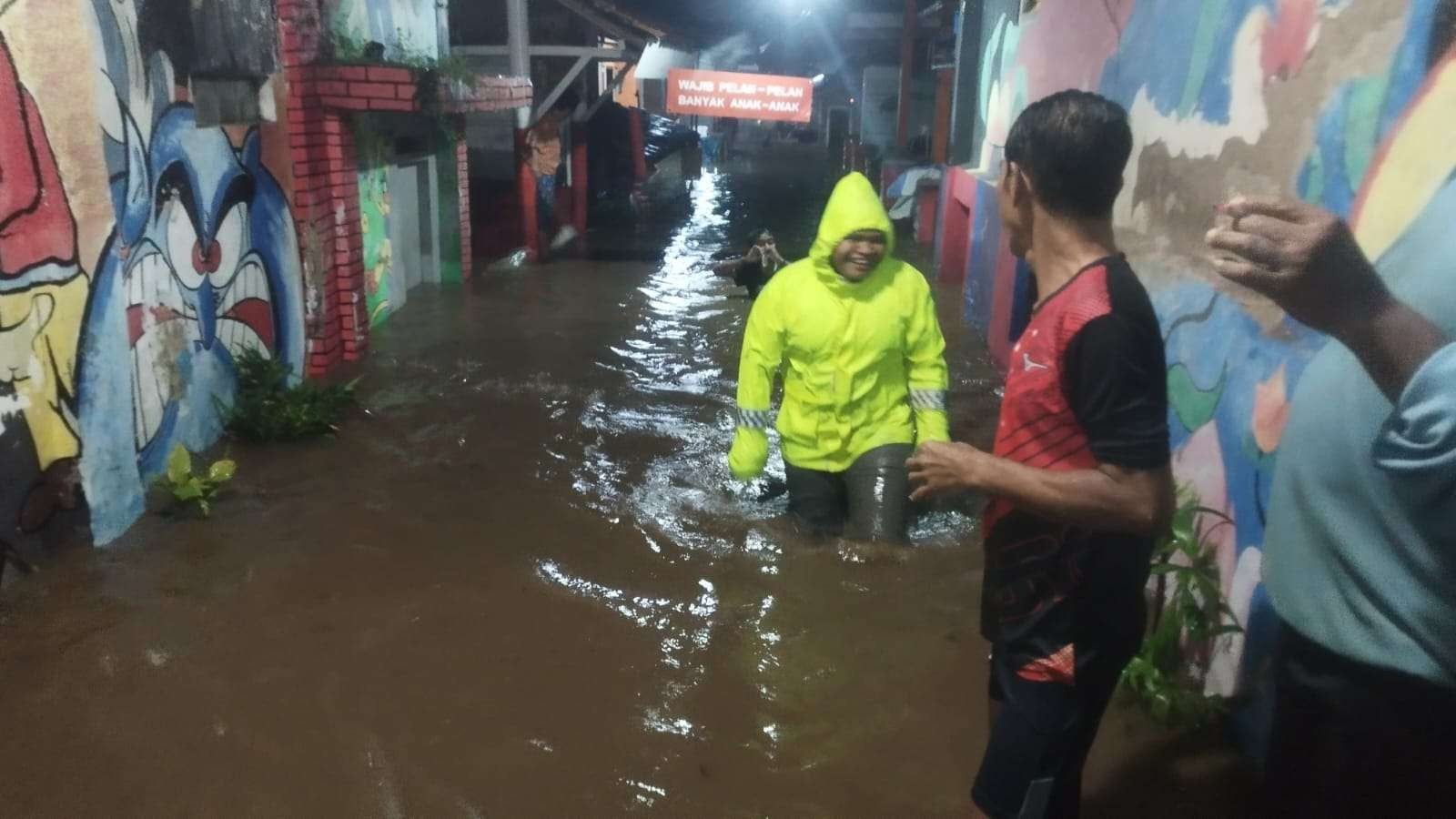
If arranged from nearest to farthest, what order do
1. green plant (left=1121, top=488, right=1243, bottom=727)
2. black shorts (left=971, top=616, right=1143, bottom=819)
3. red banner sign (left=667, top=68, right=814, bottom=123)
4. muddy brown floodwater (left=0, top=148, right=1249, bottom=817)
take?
black shorts (left=971, top=616, right=1143, bottom=819) → muddy brown floodwater (left=0, top=148, right=1249, bottom=817) → green plant (left=1121, top=488, right=1243, bottom=727) → red banner sign (left=667, top=68, right=814, bottom=123)

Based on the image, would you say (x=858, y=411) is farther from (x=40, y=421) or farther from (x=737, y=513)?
(x=40, y=421)

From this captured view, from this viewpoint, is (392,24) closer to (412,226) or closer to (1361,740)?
(412,226)

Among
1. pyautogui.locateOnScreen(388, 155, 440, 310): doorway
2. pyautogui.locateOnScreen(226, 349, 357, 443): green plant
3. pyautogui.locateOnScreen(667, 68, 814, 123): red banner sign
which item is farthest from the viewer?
pyautogui.locateOnScreen(667, 68, 814, 123): red banner sign

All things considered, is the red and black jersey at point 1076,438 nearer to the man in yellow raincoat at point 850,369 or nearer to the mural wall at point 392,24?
the man in yellow raincoat at point 850,369

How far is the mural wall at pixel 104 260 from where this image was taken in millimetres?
4082

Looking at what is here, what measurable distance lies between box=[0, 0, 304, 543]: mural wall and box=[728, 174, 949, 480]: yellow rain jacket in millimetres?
2893

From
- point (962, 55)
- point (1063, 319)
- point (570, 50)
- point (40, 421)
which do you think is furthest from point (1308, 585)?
point (570, 50)

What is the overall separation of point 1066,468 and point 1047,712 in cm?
50

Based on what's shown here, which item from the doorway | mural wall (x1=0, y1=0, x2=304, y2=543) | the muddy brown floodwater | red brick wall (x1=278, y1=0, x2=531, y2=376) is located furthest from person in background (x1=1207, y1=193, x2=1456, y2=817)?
the doorway

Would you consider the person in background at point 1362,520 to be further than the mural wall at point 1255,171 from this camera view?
No

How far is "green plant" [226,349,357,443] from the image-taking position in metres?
6.18

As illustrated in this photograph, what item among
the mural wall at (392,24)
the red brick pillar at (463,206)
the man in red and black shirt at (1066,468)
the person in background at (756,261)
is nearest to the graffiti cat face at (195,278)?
the mural wall at (392,24)

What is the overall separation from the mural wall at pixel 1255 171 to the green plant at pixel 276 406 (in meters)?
4.82

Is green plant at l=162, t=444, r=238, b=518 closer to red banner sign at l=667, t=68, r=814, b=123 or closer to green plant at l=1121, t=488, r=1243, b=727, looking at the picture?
green plant at l=1121, t=488, r=1243, b=727
